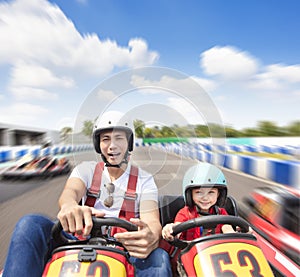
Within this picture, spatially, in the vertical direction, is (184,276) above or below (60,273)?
below

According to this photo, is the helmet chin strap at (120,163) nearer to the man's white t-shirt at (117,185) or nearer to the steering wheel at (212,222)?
the man's white t-shirt at (117,185)

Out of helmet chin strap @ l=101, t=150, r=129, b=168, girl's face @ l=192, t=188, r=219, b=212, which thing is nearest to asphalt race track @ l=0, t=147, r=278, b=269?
helmet chin strap @ l=101, t=150, r=129, b=168

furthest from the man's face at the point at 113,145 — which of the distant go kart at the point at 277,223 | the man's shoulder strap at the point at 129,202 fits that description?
the distant go kart at the point at 277,223

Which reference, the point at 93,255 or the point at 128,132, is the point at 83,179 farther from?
the point at 93,255

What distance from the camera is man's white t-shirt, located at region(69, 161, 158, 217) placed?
5.67 ft

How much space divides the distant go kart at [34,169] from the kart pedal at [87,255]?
6815 millimetres

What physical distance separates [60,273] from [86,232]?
19 centimetres

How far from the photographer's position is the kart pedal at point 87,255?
133 centimetres

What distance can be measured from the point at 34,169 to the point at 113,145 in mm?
6605

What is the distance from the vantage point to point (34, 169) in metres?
7.75

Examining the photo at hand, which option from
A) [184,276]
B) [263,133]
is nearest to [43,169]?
[184,276]

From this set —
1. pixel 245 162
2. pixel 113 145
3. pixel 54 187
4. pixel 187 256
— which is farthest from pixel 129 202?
pixel 245 162

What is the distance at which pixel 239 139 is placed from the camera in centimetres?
1767

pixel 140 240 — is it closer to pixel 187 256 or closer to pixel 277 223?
pixel 187 256
